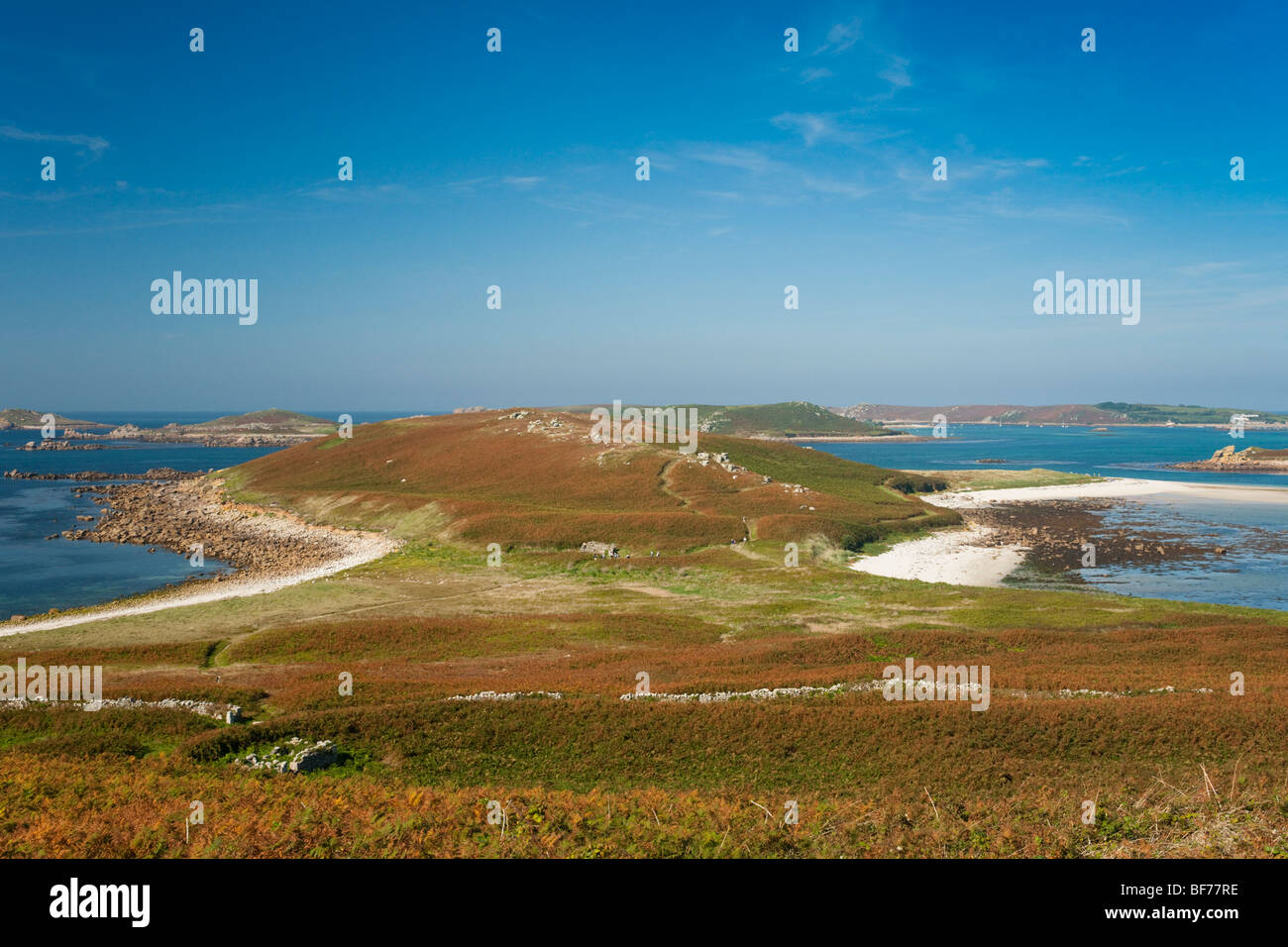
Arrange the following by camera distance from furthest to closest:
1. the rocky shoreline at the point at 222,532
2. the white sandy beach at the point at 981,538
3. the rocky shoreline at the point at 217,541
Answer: the rocky shoreline at the point at 222,532 → the white sandy beach at the point at 981,538 → the rocky shoreline at the point at 217,541

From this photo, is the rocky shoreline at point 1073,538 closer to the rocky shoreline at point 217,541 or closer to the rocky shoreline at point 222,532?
the rocky shoreline at point 217,541

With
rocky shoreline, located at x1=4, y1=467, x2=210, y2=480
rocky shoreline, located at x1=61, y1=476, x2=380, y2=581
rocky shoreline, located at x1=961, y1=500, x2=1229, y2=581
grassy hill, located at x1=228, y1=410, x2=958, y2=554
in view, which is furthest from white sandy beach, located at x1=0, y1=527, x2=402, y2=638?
rocky shoreline, located at x1=4, y1=467, x2=210, y2=480

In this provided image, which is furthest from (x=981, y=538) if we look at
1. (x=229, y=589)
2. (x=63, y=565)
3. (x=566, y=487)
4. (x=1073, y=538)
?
(x=63, y=565)

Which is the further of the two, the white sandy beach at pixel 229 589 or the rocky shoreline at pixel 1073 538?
the rocky shoreline at pixel 1073 538

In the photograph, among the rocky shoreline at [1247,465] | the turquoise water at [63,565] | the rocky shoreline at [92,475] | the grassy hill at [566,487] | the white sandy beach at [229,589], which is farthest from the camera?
the rocky shoreline at [1247,465]

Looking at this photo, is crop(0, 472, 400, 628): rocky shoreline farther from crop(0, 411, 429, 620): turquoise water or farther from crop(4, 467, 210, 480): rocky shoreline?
crop(4, 467, 210, 480): rocky shoreline

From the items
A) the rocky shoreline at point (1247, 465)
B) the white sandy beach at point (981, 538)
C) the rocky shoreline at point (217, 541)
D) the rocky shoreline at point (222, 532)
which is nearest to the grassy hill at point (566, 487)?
the rocky shoreline at point (222, 532)

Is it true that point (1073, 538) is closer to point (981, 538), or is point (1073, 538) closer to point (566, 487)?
point (981, 538)
